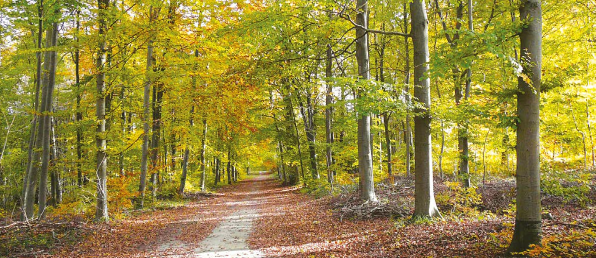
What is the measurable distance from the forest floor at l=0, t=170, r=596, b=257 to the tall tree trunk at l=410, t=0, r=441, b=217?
49cm

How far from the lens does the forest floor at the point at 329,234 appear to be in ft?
17.8

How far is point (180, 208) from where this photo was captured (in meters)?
15.3

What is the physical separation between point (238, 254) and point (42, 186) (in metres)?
7.89

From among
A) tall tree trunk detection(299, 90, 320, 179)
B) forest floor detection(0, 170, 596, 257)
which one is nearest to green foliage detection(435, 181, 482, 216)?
forest floor detection(0, 170, 596, 257)

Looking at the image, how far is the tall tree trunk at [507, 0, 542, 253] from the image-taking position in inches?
174

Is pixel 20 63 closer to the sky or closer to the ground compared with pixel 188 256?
closer to the sky

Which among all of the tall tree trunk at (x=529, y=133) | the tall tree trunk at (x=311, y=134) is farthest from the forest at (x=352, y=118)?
the tall tree trunk at (x=311, y=134)

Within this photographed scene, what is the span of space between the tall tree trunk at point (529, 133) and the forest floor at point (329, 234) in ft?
1.20

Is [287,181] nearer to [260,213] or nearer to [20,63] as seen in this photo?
[260,213]

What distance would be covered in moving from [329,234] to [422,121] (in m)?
3.69

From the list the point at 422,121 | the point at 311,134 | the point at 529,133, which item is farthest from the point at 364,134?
the point at 311,134

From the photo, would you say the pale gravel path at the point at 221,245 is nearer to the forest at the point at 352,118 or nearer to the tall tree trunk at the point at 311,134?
the forest at the point at 352,118

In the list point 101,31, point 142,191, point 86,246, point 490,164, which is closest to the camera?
point 86,246

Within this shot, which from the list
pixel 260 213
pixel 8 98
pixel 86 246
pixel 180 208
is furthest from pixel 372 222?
pixel 8 98
